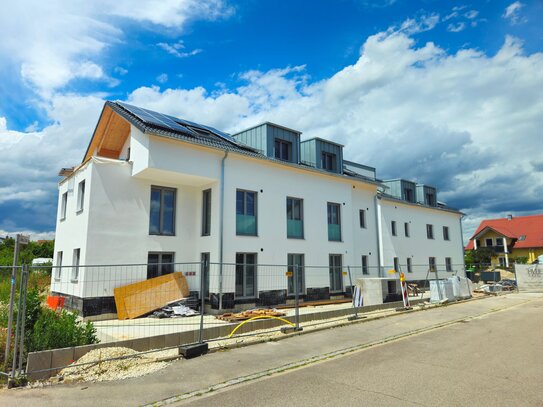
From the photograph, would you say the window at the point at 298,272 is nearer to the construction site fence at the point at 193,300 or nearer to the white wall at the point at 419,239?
the construction site fence at the point at 193,300

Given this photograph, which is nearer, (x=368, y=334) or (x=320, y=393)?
(x=320, y=393)

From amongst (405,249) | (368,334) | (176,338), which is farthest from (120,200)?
(405,249)

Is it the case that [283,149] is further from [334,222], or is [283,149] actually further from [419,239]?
[419,239]

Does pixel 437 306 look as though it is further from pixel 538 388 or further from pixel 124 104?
pixel 124 104

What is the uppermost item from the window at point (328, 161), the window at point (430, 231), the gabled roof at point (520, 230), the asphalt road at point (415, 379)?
the window at point (328, 161)

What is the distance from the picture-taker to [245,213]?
15.6 m

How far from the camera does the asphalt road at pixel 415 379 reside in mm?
5051

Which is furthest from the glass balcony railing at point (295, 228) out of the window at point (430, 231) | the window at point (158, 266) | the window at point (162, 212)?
the window at point (430, 231)

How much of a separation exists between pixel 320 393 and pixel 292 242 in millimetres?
11773

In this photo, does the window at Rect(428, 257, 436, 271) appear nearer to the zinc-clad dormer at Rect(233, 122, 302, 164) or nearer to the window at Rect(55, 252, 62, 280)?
the zinc-clad dormer at Rect(233, 122, 302, 164)

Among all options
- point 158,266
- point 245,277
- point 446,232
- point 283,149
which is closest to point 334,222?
point 283,149

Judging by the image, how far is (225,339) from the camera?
29.0 feet

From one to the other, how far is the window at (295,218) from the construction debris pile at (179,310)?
5.43 m

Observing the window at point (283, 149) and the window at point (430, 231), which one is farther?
the window at point (430, 231)
